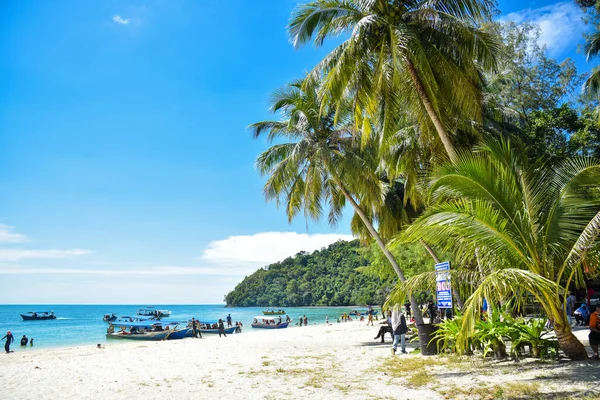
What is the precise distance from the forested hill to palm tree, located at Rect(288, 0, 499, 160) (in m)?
81.1

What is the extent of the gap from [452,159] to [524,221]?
2.37 meters

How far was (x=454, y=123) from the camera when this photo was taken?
540 inches

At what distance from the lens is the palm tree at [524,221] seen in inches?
308

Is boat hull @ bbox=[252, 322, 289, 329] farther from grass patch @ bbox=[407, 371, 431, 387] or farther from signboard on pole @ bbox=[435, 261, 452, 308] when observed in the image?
grass patch @ bbox=[407, 371, 431, 387]

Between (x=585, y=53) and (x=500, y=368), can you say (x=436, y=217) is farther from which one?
(x=585, y=53)

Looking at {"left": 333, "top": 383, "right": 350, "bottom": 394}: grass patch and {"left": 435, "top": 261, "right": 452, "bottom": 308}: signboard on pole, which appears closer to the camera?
{"left": 333, "top": 383, "right": 350, "bottom": 394}: grass patch

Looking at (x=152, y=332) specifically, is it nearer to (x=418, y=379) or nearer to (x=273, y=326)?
(x=273, y=326)

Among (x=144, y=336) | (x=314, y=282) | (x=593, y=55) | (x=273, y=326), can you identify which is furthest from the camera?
(x=314, y=282)

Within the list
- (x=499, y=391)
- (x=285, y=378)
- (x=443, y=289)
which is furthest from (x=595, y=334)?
(x=285, y=378)

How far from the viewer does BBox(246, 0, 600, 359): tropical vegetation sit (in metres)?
8.02

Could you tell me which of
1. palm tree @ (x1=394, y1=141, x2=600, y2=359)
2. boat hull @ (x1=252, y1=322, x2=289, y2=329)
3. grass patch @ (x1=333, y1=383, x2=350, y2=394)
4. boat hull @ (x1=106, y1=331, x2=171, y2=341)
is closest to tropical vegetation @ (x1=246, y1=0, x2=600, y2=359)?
palm tree @ (x1=394, y1=141, x2=600, y2=359)

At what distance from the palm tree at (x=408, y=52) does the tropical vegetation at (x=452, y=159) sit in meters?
0.03

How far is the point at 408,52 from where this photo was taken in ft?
34.2

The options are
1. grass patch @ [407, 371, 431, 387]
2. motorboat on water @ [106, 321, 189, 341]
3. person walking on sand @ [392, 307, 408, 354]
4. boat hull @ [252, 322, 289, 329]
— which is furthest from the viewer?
boat hull @ [252, 322, 289, 329]
